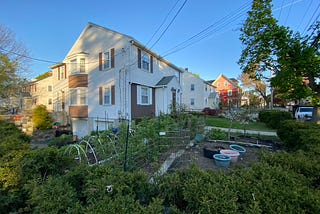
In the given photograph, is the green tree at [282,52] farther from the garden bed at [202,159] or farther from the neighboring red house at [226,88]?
the neighboring red house at [226,88]

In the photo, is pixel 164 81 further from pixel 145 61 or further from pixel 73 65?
pixel 73 65

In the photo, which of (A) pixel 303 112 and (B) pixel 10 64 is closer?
(B) pixel 10 64

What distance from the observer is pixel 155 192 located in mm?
2309

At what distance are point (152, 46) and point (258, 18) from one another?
8.06 m

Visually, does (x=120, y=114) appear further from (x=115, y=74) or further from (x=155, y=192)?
(x=155, y=192)

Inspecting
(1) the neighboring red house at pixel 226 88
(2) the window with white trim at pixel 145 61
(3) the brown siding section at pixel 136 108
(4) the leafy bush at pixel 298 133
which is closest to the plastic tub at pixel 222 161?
(4) the leafy bush at pixel 298 133

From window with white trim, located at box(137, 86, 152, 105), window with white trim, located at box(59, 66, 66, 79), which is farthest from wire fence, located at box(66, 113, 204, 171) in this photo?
window with white trim, located at box(59, 66, 66, 79)

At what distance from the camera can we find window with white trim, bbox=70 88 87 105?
47.4ft

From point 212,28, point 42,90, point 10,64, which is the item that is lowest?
point 42,90

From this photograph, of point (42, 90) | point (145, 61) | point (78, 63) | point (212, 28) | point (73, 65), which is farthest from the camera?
point (42, 90)

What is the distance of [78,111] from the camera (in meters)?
14.7

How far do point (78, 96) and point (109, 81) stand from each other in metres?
3.75

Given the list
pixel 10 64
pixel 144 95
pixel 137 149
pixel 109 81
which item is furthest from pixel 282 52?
pixel 10 64

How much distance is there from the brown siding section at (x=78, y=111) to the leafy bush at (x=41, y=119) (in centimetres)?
261
